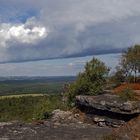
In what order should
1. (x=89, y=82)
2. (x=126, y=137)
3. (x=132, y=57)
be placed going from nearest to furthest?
(x=126, y=137) → (x=89, y=82) → (x=132, y=57)

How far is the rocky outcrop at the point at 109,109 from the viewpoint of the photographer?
6852 cm

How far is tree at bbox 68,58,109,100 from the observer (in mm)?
80688

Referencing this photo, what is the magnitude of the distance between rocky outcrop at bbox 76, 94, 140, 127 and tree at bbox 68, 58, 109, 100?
630cm

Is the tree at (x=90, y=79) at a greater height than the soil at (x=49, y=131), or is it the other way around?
Result: the tree at (x=90, y=79)

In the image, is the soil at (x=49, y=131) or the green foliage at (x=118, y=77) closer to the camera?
the soil at (x=49, y=131)

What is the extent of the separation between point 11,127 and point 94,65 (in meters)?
23.9

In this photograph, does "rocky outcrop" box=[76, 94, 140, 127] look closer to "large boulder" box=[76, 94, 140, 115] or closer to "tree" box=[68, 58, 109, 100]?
"large boulder" box=[76, 94, 140, 115]

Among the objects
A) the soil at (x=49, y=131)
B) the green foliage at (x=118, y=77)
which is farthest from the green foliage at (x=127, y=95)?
the green foliage at (x=118, y=77)

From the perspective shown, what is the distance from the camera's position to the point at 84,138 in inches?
2375

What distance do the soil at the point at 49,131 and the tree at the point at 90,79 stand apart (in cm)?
1266

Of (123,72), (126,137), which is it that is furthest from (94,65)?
(126,137)

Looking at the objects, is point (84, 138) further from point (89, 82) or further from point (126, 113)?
point (89, 82)

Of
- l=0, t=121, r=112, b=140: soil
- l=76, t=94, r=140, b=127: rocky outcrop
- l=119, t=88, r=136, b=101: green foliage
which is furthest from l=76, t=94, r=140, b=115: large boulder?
l=0, t=121, r=112, b=140: soil

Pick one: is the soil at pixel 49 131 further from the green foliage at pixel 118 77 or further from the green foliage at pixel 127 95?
the green foliage at pixel 118 77
